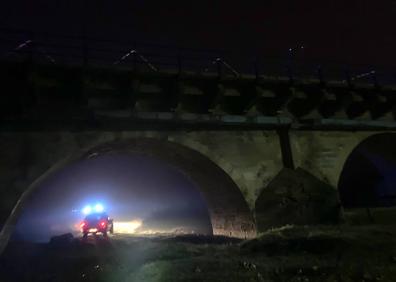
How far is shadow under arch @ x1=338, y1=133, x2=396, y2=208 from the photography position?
2102 centimetres

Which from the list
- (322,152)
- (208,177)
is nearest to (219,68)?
(208,177)

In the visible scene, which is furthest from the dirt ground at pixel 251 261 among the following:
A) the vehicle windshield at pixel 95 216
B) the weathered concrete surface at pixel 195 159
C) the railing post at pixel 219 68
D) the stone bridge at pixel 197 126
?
the vehicle windshield at pixel 95 216

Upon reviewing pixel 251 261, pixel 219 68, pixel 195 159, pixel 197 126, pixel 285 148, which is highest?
pixel 219 68

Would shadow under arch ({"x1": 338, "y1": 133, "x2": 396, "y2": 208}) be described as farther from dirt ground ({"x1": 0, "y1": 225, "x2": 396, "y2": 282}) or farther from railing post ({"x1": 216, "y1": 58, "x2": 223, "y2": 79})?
railing post ({"x1": 216, "y1": 58, "x2": 223, "y2": 79})

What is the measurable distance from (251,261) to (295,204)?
546 cm

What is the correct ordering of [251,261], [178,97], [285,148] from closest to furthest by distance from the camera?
[251,261], [178,97], [285,148]

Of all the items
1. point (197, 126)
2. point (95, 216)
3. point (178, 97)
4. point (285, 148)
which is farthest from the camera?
point (95, 216)

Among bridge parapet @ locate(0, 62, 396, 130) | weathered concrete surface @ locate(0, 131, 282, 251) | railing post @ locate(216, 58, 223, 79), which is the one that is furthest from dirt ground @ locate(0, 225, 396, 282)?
railing post @ locate(216, 58, 223, 79)

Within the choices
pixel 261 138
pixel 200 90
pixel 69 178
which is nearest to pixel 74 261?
pixel 200 90

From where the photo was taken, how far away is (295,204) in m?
14.7

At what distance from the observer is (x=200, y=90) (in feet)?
48.1

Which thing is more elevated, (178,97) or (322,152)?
(178,97)

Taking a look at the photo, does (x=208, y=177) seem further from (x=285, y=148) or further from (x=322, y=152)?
(x=322, y=152)

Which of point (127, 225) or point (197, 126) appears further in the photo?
point (127, 225)
